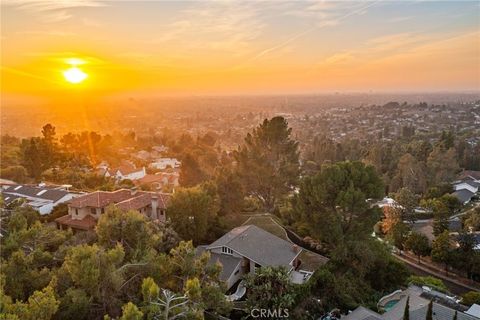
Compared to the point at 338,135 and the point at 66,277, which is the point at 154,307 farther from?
the point at 338,135

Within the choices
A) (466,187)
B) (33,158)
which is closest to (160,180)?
(33,158)

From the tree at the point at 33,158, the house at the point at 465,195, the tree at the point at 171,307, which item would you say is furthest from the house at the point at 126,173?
the house at the point at 465,195

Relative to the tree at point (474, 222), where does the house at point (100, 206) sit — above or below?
above

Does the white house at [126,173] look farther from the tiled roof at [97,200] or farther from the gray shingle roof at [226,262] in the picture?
the gray shingle roof at [226,262]

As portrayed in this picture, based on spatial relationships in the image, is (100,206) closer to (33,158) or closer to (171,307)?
(171,307)

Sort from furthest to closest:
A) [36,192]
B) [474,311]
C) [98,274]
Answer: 1. [36,192]
2. [474,311]
3. [98,274]

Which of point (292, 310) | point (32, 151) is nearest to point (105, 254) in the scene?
point (292, 310)

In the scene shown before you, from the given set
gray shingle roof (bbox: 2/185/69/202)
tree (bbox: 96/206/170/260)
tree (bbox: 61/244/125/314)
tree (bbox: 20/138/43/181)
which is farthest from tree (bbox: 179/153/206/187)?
tree (bbox: 61/244/125/314)

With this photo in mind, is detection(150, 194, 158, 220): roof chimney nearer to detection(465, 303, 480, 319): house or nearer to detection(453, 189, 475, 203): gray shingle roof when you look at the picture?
detection(465, 303, 480, 319): house
